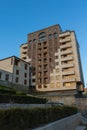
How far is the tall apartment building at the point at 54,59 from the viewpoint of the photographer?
147 ft

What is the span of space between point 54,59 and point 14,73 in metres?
16.8

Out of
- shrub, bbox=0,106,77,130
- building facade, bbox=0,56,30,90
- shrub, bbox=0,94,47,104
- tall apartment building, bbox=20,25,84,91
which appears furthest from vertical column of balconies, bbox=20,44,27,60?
shrub, bbox=0,106,77,130

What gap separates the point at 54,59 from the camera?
4928cm

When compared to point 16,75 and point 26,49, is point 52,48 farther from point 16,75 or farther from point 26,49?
point 16,75

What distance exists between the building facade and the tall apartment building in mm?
5230

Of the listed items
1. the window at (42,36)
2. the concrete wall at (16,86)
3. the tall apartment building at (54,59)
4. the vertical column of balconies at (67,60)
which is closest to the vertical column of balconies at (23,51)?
the tall apartment building at (54,59)

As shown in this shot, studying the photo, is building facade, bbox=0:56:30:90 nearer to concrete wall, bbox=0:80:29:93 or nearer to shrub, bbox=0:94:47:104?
concrete wall, bbox=0:80:29:93

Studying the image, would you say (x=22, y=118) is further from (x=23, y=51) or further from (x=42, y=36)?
(x=23, y=51)

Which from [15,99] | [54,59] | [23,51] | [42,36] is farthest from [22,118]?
[23,51]

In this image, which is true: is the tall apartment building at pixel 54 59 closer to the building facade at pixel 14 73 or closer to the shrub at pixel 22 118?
the building facade at pixel 14 73

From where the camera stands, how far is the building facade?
38162 millimetres

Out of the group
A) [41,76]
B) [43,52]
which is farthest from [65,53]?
[41,76]

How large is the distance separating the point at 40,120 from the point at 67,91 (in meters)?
35.6

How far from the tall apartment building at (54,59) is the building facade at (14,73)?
5230 millimetres
